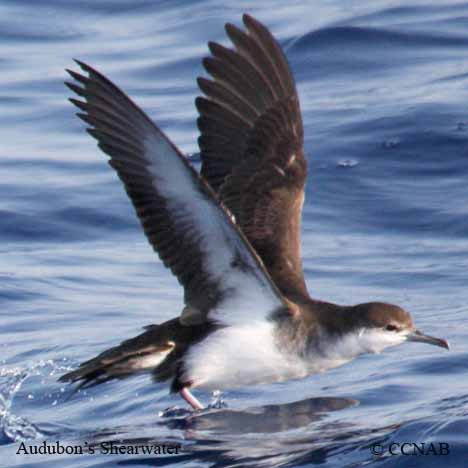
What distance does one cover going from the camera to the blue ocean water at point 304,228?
662 centimetres

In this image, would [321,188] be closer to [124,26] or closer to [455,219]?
[455,219]

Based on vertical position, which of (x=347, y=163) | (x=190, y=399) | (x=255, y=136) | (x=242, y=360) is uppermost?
(x=255, y=136)

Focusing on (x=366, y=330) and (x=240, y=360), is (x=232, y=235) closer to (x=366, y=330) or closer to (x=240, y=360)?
(x=240, y=360)

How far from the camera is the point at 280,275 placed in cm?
711

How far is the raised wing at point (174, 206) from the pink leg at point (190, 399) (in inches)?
22.5

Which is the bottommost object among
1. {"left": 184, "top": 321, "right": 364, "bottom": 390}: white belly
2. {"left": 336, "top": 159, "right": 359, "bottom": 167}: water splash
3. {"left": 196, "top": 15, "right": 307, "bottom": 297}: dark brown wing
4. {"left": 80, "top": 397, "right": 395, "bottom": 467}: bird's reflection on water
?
{"left": 80, "top": 397, "right": 395, "bottom": 467}: bird's reflection on water

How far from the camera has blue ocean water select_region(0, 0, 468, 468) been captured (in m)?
6.62

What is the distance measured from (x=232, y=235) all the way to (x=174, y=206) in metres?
0.31

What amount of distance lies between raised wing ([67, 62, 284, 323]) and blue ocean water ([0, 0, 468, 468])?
2.45 ft

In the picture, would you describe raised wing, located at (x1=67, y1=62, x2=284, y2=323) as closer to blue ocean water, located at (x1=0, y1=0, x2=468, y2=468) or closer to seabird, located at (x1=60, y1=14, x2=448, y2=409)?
seabird, located at (x1=60, y1=14, x2=448, y2=409)

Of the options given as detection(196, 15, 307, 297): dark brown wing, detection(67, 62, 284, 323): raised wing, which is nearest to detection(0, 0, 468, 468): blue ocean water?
detection(67, 62, 284, 323): raised wing

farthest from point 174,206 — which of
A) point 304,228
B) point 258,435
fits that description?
point 304,228

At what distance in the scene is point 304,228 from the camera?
10.2 m

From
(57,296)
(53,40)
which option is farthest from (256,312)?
(53,40)
